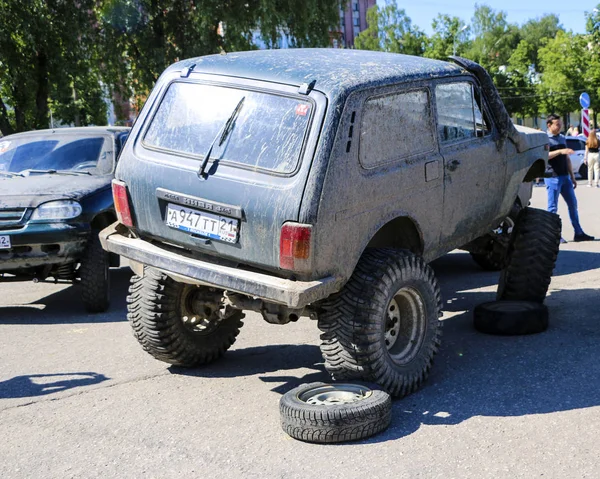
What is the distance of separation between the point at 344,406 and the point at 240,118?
1.81 metres

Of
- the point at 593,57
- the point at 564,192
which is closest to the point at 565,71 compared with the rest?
the point at 593,57

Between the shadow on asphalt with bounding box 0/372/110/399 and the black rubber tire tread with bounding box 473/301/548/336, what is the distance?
2936mm

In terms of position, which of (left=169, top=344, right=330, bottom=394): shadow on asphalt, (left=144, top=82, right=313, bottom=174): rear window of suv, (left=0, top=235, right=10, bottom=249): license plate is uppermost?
(left=144, top=82, right=313, bottom=174): rear window of suv

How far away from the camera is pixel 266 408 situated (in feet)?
17.3

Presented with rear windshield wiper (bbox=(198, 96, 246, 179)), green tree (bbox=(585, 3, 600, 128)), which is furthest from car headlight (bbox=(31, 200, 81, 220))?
green tree (bbox=(585, 3, 600, 128))

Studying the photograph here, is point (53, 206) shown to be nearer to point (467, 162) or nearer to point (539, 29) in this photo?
point (467, 162)

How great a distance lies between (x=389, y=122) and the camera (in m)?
5.43

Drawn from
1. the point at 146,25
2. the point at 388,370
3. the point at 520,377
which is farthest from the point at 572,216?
the point at 146,25

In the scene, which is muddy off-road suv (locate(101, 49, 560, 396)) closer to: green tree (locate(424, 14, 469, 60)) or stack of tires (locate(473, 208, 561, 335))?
stack of tires (locate(473, 208, 561, 335))

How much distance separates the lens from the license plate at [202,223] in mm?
5043

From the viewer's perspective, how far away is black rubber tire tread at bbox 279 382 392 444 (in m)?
4.59

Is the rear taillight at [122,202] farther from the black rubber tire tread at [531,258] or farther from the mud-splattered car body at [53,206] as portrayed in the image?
the black rubber tire tread at [531,258]

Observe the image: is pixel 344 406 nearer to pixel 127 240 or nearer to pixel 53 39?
pixel 127 240

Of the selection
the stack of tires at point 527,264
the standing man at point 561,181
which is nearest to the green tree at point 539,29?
the standing man at point 561,181
